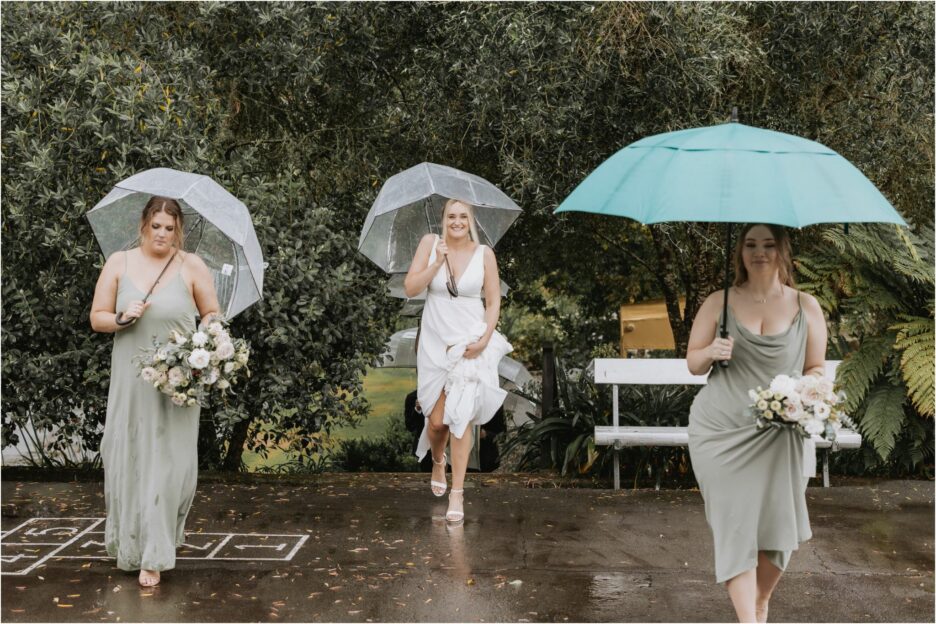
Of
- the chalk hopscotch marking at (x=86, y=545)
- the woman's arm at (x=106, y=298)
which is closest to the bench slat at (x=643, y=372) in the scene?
the chalk hopscotch marking at (x=86, y=545)

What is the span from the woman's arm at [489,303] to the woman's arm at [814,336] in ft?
9.04

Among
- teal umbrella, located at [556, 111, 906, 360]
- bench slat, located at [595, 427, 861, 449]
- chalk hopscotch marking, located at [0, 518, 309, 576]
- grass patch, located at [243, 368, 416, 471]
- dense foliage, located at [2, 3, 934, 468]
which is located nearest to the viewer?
teal umbrella, located at [556, 111, 906, 360]

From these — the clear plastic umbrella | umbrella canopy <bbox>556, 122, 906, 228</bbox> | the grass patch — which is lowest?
the grass patch

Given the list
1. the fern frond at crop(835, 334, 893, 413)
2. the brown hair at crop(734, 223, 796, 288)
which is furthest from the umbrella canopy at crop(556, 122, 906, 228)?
the fern frond at crop(835, 334, 893, 413)

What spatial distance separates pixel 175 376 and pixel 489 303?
8.18 feet

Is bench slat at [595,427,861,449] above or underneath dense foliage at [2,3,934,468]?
underneath

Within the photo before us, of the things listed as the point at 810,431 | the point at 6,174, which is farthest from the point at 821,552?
the point at 6,174

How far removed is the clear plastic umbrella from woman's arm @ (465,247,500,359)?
0.47 metres

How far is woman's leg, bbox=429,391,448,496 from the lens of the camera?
7215 mm

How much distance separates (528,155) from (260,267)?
104 inches

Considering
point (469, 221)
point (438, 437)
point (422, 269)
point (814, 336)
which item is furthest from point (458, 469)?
point (814, 336)

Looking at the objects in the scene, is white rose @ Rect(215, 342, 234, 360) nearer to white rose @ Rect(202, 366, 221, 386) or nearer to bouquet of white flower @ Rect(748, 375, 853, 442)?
white rose @ Rect(202, 366, 221, 386)

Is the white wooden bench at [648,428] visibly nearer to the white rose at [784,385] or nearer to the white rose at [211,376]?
the white rose at [211,376]

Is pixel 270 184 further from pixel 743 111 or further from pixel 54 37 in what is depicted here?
pixel 743 111
